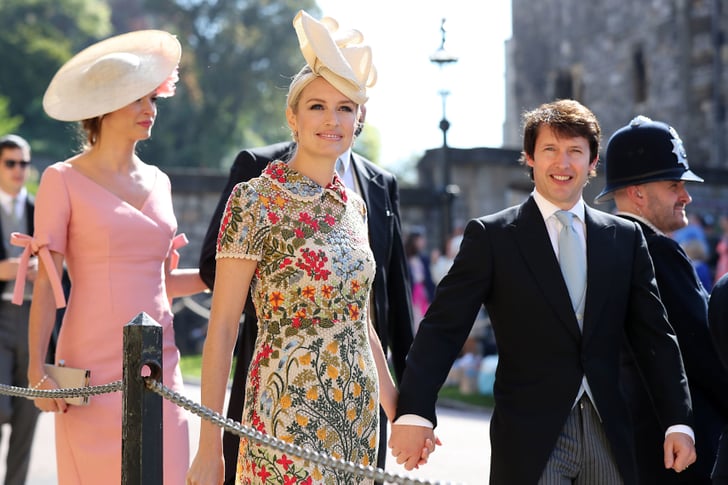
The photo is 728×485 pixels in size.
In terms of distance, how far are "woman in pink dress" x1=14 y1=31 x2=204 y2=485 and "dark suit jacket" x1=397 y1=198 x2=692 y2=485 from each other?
1238mm

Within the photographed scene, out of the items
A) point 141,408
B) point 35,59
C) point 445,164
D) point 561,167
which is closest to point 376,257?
point 561,167

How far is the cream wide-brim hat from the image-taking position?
17.4 ft

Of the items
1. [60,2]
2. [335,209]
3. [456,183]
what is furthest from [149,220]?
[60,2]

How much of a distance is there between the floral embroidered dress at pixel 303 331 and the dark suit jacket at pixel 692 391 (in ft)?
4.48

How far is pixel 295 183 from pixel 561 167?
36.1 inches

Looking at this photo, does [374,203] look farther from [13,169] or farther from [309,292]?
[13,169]

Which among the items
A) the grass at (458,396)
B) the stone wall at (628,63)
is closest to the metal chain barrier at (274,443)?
the grass at (458,396)

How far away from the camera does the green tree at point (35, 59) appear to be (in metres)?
62.3

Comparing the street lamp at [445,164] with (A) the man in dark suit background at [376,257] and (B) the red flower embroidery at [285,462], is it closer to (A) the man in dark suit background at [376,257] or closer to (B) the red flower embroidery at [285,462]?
(A) the man in dark suit background at [376,257]

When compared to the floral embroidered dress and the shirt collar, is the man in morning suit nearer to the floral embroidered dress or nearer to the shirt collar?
the shirt collar

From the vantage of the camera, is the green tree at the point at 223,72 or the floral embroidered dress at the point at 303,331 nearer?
the floral embroidered dress at the point at 303,331

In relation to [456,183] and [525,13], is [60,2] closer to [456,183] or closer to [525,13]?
[525,13]

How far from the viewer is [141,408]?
3.68m

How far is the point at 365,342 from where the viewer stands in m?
4.08
